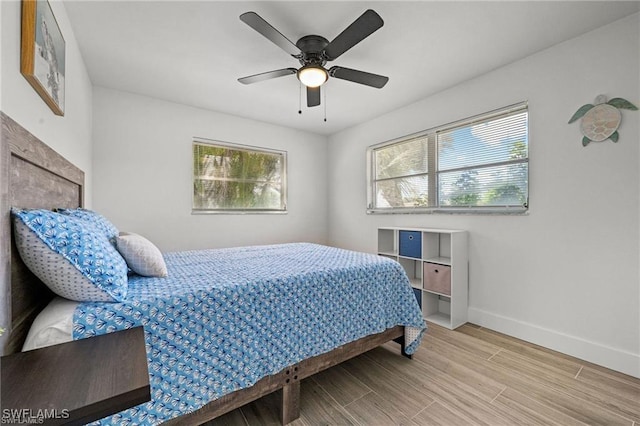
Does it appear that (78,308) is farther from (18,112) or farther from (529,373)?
(529,373)

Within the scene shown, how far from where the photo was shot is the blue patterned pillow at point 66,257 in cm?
104

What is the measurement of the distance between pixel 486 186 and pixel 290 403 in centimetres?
268

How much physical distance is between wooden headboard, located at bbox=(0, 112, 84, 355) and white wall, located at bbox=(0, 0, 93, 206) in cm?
11

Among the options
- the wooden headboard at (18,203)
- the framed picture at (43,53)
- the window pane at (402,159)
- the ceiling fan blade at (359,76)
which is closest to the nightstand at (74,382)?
the wooden headboard at (18,203)

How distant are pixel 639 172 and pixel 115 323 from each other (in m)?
3.33

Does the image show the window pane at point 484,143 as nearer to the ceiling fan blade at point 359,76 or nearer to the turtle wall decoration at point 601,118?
the turtle wall decoration at point 601,118

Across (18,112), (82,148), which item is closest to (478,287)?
(18,112)

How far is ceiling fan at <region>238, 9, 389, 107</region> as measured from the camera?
68.4 inches

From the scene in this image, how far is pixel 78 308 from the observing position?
3.70 ft

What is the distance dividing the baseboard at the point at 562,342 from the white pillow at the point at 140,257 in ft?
9.77

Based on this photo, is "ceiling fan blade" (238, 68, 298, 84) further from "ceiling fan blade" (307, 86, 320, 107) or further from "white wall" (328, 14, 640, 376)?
"white wall" (328, 14, 640, 376)

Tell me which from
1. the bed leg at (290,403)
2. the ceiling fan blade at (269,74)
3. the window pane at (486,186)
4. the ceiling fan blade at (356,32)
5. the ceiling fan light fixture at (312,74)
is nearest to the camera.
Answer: the bed leg at (290,403)

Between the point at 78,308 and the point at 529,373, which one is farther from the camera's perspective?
the point at 529,373

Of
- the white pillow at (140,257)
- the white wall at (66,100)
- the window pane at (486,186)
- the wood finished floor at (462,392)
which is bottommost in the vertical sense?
the wood finished floor at (462,392)
